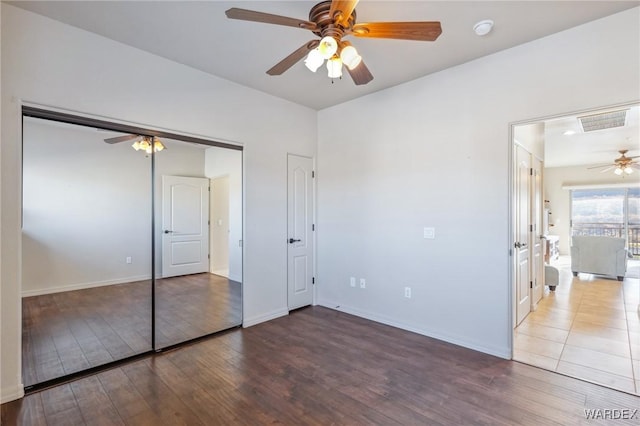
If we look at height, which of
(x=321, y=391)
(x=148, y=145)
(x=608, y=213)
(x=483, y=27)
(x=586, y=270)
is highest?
(x=483, y=27)

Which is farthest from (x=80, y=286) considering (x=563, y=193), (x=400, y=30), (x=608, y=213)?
(x=608, y=213)

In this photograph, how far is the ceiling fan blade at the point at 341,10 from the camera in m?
1.68

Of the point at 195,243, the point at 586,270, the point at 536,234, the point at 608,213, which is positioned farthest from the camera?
the point at 608,213

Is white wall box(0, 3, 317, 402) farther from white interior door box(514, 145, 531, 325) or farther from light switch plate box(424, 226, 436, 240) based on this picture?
white interior door box(514, 145, 531, 325)

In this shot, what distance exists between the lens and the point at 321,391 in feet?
7.86

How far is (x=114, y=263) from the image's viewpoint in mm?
3148

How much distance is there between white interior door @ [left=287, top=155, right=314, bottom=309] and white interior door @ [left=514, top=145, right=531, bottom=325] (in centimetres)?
268

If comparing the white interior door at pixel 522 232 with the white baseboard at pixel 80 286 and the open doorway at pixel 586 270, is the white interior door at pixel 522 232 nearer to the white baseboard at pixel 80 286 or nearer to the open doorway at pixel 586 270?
the open doorway at pixel 586 270

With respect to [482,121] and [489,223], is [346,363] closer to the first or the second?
[489,223]

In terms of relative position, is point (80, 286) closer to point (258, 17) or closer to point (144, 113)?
point (144, 113)

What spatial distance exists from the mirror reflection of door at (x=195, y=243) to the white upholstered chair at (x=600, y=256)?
6.92 m

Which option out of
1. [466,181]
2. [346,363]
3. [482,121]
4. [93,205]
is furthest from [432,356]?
[93,205]

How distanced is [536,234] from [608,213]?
6633 millimetres

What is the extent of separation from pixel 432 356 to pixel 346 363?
868 mm
